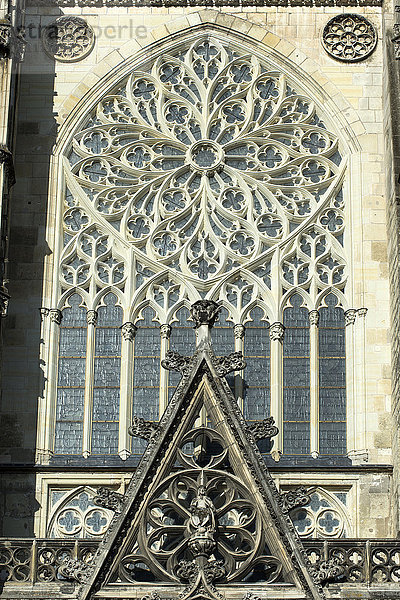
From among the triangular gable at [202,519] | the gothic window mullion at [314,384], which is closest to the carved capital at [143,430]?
the triangular gable at [202,519]

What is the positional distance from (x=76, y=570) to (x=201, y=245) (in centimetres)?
595

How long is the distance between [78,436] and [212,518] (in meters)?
3.39

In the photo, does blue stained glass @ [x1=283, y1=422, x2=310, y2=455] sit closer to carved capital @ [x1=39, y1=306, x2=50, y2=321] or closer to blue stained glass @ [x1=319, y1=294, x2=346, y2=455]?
blue stained glass @ [x1=319, y1=294, x2=346, y2=455]

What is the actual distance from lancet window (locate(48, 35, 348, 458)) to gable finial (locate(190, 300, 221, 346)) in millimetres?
1764

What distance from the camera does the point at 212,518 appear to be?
20.7 m

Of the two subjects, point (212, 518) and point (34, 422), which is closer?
point (212, 518)

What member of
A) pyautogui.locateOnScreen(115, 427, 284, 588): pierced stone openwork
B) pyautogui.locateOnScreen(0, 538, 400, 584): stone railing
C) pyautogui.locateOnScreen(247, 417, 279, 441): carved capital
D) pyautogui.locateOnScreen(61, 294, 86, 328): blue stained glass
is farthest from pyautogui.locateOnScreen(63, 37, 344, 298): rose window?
pyautogui.locateOnScreen(0, 538, 400, 584): stone railing

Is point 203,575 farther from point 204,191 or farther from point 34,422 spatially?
point 204,191

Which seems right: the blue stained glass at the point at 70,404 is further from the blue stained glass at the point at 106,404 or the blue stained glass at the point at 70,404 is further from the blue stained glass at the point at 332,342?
the blue stained glass at the point at 332,342

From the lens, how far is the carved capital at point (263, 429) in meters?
21.4

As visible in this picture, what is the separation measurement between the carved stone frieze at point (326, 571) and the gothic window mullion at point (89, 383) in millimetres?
4181

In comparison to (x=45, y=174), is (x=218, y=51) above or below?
above

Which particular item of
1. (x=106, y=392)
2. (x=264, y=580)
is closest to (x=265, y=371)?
(x=106, y=392)

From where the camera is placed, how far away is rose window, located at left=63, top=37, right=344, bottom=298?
2453 cm
